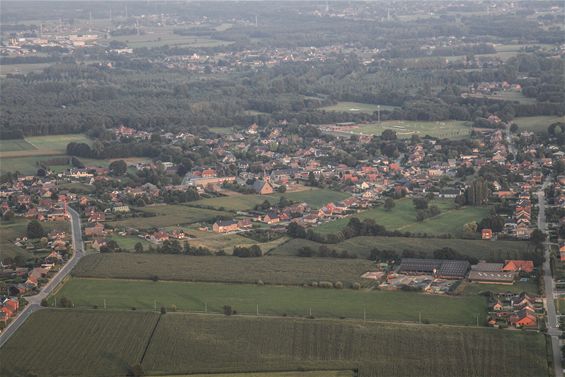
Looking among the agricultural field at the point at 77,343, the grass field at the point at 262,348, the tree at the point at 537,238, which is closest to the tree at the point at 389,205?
the tree at the point at 537,238

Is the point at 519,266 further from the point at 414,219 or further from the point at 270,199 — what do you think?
the point at 270,199

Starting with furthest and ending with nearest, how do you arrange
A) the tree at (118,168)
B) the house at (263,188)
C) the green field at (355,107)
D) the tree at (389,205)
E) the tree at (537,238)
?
the green field at (355,107) < the tree at (118,168) < the house at (263,188) < the tree at (389,205) < the tree at (537,238)

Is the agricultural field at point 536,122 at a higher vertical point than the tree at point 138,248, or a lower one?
lower

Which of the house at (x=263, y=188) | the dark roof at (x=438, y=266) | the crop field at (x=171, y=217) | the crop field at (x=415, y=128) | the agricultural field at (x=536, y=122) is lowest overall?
the crop field at (x=415, y=128)

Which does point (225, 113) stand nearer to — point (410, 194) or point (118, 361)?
point (410, 194)

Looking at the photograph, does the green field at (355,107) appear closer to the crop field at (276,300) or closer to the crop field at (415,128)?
the crop field at (415,128)
